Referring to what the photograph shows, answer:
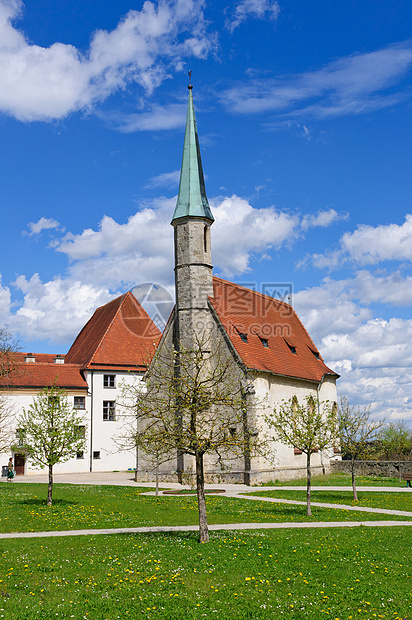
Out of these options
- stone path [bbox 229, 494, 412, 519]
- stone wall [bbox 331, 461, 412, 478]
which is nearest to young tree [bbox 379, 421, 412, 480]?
stone wall [bbox 331, 461, 412, 478]

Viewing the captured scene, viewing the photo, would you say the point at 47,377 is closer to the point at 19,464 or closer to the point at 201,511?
the point at 19,464

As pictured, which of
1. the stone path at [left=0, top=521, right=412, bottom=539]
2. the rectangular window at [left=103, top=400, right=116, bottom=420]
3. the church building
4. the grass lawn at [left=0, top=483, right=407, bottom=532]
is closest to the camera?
the stone path at [left=0, top=521, right=412, bottom=539]

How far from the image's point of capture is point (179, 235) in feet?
115

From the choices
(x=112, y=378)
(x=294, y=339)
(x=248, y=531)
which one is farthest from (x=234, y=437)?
(x=112, y=378)

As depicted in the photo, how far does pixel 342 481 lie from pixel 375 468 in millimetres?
6243

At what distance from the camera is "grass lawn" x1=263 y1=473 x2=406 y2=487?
3366 centimetres

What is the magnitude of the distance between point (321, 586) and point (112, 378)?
132 feet

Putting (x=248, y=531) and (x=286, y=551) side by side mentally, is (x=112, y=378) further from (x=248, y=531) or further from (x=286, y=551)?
(x=286, y=551)

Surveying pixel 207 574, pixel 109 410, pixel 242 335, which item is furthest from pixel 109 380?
pixel 207 574

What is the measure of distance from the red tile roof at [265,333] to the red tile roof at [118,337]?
1099cm

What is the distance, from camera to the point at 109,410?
48.6 meters

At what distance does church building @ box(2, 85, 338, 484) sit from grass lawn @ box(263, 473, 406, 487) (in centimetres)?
87

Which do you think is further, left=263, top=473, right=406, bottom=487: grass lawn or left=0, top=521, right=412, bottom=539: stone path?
left=263, top=473, right=406, bottom=487: grass lawn

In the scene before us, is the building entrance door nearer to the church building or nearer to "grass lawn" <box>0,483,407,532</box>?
the church building
